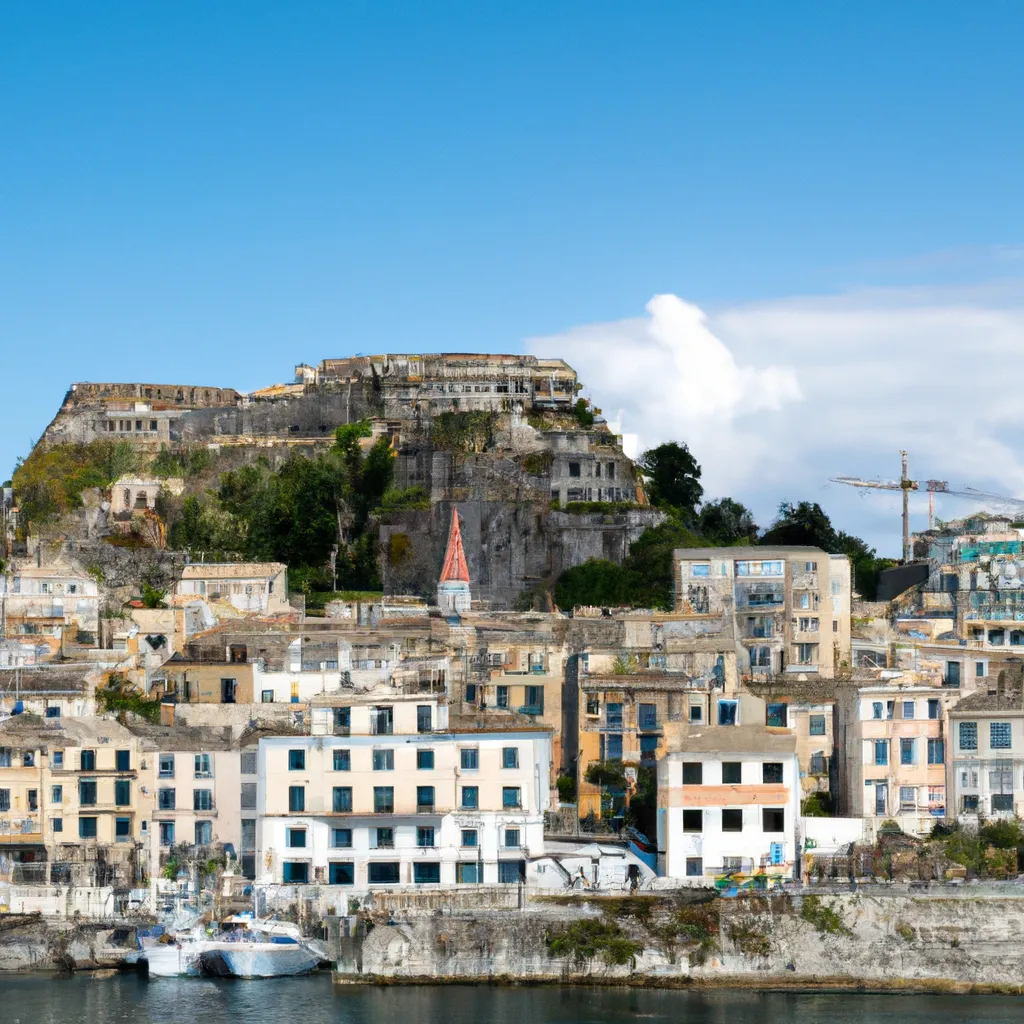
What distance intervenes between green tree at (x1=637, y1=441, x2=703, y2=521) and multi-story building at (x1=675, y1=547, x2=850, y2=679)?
82.8 feet

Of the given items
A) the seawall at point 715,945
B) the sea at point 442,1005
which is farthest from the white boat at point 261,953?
the seawall at point 715,945

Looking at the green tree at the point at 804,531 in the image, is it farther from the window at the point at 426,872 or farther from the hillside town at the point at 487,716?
the window at the point at 426,872

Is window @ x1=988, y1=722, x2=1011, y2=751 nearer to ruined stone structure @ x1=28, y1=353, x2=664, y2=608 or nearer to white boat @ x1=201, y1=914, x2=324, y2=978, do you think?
white boat @ x1=201, y1=914, x2=324, y2=978

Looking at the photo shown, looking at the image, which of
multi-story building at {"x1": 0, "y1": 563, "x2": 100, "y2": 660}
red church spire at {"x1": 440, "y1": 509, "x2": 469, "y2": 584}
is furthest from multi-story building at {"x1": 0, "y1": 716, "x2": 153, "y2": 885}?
red church spire at {"x1": 440, "y1": 509, "x2": 469, "y2": 584}

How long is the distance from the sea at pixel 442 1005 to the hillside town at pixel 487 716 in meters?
3.34

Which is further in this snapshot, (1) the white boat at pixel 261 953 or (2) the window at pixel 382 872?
(2) the window at pixel 382 872

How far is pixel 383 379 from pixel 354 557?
69.3 feet

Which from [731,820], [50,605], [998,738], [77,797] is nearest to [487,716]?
[731,820]

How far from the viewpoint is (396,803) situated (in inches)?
2645

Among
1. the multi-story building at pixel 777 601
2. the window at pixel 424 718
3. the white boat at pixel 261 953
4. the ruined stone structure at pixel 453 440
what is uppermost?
the ruined stone structure at pixel 453 440

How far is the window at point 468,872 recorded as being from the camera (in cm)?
6694

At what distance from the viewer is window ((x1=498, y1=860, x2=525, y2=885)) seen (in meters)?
66.9

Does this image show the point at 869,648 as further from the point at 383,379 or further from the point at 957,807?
the point at 383,379

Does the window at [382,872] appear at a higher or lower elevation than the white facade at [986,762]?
lower
